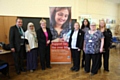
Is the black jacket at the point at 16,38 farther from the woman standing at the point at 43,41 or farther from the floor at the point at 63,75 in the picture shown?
the floor at the point at 63,75

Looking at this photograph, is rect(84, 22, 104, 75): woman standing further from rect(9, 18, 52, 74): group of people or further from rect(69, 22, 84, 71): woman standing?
rect(9, 18, 52, 74): group of people

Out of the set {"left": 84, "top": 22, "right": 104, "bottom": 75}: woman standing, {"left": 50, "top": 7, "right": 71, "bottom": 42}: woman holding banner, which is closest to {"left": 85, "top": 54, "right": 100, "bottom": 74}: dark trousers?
{"left": 84, "top": 22, "right": 104, "bottom": 75}: woman standing

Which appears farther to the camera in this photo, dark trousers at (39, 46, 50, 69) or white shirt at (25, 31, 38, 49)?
dark trousers at (39, 46, 50, 69)

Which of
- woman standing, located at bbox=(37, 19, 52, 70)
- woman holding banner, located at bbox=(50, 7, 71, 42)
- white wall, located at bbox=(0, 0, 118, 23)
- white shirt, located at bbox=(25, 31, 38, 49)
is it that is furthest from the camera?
Answer: white wall, located at bbox=(0, 0, 118, 23)

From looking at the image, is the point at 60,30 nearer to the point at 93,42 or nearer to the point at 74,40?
the point at 74,40

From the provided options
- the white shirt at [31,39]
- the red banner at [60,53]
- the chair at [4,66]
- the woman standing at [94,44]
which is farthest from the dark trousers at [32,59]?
the woman standing at [94,44]

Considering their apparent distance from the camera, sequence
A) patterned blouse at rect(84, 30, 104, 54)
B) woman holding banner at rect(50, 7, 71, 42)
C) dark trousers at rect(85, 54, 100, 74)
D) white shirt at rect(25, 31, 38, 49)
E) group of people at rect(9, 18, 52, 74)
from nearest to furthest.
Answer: patterned blouse at rect(84, 30, 104, 54) < dark trousers at rect(85, 54, 100, 74) < group of people at rect(9, 18, 52, 74) < white shirt at rect(25, 31, 38, 49) < woman holding banner at rect(50, 7, 71, 42)

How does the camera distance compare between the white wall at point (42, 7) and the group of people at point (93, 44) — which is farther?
the white wall at point (42, 7)

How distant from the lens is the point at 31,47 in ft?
12.1

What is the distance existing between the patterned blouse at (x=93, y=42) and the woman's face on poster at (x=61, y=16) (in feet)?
3.96

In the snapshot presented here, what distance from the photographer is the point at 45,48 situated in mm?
3830

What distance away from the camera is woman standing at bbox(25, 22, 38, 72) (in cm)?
365

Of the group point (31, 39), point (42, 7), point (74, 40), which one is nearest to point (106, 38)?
point (74, 40)

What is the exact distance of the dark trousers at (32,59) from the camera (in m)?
3.74
